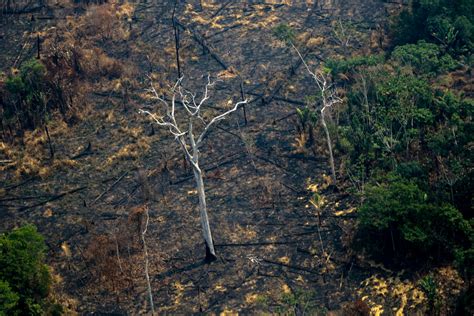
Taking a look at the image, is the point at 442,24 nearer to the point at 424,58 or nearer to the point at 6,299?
the point at 424,58

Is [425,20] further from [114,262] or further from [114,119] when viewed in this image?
[114,262]

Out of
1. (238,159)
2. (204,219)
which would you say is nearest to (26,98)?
(238,159)

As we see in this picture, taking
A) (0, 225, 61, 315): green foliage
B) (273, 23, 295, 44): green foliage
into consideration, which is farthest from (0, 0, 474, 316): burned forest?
(273, 23, 295, 44): green foliage

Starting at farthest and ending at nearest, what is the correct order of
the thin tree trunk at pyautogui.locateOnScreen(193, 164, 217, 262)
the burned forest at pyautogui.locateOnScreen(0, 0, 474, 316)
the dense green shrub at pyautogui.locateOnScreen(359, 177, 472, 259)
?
the thin tree trunk at pyautogui.locateOnScreen(193, 164, 217, 262)
the burned forest at pyautogui.locateOnScreen(0, 0, 474, 316)
the dense green shrub at pyautogui.locateOnScreen(359, 177, 472, 259)

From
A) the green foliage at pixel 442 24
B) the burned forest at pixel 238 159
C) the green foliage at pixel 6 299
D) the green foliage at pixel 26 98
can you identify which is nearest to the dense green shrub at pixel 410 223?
the burned forest at pixel 238 159

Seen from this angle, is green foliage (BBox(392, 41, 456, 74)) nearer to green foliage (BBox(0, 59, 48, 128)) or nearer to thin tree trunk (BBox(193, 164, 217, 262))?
thin tree trunk (BBox(193, 164, 217, 262))
